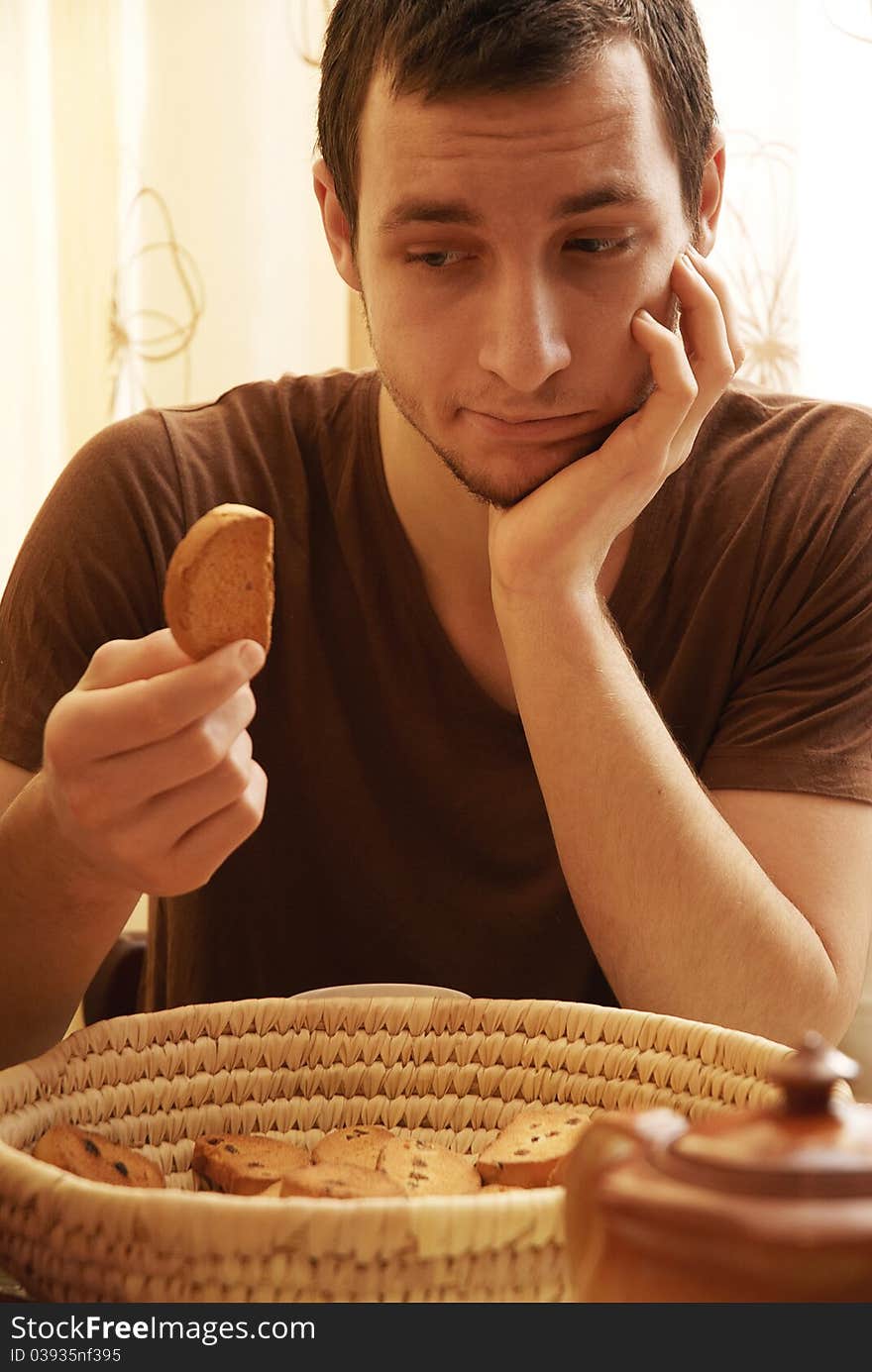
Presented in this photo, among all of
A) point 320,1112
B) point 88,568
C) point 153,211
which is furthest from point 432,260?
point 153,211

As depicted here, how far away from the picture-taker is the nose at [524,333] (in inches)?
42.9

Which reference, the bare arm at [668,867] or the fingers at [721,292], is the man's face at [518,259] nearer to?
the fingers at [721,292]

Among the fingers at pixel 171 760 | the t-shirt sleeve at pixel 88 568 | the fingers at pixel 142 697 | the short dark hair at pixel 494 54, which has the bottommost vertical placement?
the t-shirt sleeve at pixel 88 568

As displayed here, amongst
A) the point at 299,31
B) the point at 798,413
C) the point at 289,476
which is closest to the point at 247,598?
the point at 289,476

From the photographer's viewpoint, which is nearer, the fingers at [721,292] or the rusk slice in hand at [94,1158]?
the rusk slice in hand at [94,1158]

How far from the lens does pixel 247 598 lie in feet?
2.49

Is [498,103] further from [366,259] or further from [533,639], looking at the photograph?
[533,639]

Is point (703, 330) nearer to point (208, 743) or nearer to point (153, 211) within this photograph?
point (208, 743)

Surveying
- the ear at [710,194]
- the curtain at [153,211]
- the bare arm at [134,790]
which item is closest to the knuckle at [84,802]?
the bare arm at [134,790]

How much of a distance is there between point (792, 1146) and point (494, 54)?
2.99ft

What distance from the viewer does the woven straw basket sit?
1.80ft

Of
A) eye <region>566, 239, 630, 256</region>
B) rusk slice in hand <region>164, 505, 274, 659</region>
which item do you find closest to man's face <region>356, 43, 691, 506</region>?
eye <region>566, 239, 630, 256</region>

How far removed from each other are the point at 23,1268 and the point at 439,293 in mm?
791

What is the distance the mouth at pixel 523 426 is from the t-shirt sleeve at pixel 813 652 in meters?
0.29
